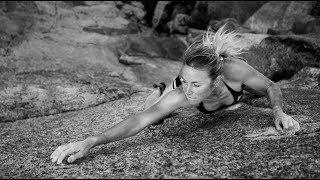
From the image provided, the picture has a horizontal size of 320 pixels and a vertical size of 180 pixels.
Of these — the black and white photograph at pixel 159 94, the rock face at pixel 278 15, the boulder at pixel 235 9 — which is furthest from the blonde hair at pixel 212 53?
the boulder at pixel 235 9

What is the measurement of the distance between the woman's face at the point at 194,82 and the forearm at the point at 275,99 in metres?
0.81

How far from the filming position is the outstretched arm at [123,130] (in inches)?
138

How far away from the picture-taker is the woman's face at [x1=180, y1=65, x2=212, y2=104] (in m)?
3.97

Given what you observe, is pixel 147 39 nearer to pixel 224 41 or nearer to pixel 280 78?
pixel 280 78

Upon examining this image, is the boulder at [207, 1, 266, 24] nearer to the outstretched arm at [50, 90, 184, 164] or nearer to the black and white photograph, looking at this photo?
the black and white photograph

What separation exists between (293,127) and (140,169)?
5.98 ft

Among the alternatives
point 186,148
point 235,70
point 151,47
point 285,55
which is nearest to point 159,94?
point 235,70

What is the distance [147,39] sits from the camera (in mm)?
10031

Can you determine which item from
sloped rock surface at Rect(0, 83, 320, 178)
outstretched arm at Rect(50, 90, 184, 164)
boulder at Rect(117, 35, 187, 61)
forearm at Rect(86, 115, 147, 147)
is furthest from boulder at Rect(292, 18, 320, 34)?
forearm at Rect(86, 115, 147, 147)

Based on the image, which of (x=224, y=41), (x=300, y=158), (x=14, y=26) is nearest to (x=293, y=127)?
(x=300, y=158)

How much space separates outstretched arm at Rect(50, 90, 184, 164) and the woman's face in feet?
0.72

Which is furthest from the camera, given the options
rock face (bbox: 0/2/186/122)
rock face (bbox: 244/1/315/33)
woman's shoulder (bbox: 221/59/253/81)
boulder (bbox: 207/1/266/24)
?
boulder (bbox: 207/1/266/24)

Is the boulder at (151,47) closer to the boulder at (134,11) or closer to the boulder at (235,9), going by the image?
the boulder at (235,9)

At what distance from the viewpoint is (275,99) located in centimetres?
434
